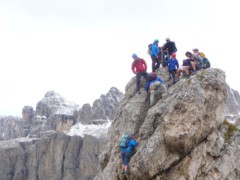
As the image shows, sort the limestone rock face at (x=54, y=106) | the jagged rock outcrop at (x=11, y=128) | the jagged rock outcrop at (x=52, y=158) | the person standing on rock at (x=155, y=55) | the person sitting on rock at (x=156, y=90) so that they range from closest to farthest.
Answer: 1. the person sitting on rock at (x=156, y=90)
2. the person standing on rock at (x=155, y=55)
3. the jagged rock outcrop at (x=52, y=158)
4. the limestone rock face at (x=54, y=106)
5. the jagged rock outcrop at (x=11, y=128)

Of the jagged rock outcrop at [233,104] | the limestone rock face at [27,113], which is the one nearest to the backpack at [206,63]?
the jagged rock outcrop at [233,104]

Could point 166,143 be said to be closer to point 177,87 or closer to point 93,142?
point 177,87

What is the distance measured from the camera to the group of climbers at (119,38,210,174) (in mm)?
17672

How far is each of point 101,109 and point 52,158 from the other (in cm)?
3298

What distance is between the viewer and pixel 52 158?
398 feet

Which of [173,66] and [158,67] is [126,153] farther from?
[158,67]

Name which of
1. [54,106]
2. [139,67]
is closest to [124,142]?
[139,67]

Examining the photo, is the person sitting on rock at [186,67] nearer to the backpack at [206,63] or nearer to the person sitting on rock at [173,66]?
the person sitting on rock at [173,66]

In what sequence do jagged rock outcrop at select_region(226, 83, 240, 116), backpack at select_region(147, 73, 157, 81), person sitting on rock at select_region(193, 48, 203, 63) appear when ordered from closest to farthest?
backpack at select_region(147, 73, 157, 81)
person sitting on rock at select_region(193, 48, 203, 63)
jagged rock outcrop at select_region(226, 83, 240, 116)

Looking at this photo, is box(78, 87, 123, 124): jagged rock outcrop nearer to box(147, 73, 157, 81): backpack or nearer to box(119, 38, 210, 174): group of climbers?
box(119, 38, 210, 174): group of climbers

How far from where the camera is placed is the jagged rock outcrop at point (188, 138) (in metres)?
16.4

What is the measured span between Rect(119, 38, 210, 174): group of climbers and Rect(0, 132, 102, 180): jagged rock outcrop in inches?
3497

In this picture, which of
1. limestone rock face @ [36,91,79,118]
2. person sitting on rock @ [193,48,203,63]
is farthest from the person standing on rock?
limestone rock face @ [36,91,79,118]

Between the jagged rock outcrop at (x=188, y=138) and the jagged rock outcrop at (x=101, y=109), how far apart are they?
117 meters
